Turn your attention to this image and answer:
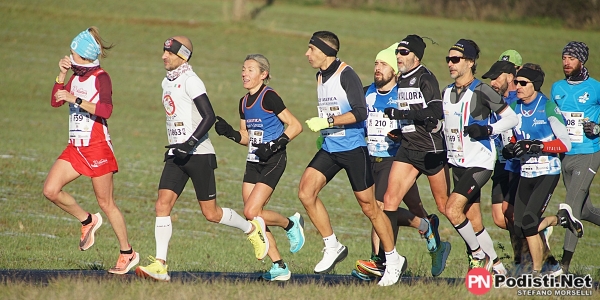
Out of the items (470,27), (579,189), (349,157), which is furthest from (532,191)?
(470,27)

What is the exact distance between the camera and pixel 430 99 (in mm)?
8805

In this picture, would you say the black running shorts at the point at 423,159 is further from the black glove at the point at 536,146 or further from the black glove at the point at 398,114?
the black glove at the point at 536,146

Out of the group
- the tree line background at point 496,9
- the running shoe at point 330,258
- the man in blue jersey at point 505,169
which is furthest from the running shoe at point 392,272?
the tree line background at point 496,9

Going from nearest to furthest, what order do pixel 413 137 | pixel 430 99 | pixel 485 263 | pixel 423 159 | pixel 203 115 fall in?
pixel 203 115, pixel 430 99, pixel 423 159, pixel 413 137, pixel 485 263

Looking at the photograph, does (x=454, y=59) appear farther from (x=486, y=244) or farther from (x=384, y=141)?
(x=486, y=244)

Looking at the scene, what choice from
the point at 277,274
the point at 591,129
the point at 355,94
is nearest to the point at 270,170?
the point at 277,274

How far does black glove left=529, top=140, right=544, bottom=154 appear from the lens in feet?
28.2

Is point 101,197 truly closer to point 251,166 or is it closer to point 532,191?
point 251,166

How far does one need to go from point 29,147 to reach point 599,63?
2537 centimetres

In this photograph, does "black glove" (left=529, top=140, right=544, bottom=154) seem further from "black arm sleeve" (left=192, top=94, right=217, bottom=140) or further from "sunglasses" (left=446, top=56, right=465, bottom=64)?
"black arm sleeve" (left=192, top=94, right=217, bottom=140)

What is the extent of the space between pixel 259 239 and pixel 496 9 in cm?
3963

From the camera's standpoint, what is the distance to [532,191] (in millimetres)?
8953

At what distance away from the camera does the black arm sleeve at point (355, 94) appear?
8.36m

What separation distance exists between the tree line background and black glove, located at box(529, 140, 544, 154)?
1380 inches
